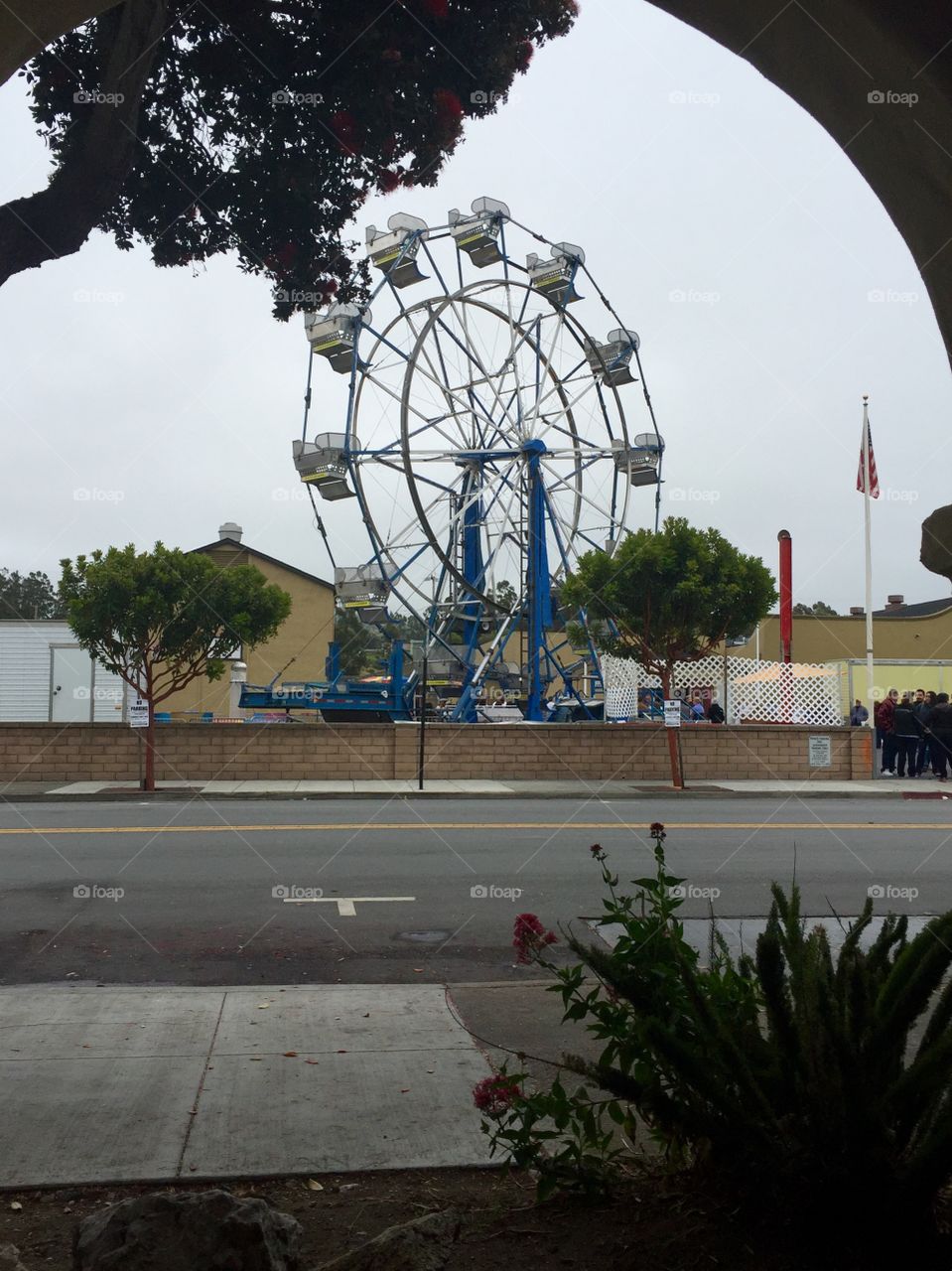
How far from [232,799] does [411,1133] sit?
15.2m

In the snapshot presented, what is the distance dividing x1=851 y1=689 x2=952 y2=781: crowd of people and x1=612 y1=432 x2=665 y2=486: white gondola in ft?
29.5

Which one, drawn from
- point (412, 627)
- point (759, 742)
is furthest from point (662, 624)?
point (412, 627)

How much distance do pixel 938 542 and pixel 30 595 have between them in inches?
3019

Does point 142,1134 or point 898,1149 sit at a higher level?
point 898,1149

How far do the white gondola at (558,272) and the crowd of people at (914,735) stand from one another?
1339 cm

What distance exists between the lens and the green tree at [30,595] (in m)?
68.9

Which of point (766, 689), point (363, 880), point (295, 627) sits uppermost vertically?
point (295, 627)

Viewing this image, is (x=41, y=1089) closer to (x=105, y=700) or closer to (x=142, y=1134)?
(x=142, y=1134)

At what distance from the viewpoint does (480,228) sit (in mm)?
29484

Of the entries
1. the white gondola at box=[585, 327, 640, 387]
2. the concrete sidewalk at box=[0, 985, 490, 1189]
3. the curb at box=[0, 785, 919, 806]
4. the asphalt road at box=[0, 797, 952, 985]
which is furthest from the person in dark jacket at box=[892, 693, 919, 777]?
the concrete sidewalk at box=[0, 985, 490, 1189]

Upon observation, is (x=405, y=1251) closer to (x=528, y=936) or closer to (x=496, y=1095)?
(x=496, y=1095)

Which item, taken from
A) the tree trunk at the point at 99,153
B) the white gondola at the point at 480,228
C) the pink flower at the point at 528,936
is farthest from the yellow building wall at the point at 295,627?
the pink flower at the point at 528,936

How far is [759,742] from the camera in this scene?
24.5 meters

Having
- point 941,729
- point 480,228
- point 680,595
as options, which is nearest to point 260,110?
point 680,595
